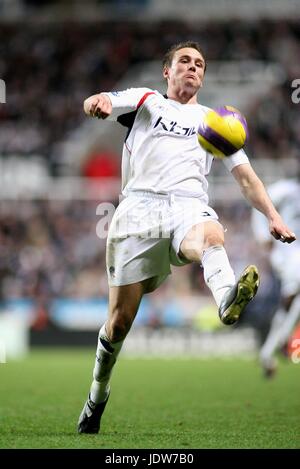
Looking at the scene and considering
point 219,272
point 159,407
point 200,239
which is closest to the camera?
point 219,272

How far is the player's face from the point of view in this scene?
6.20 m

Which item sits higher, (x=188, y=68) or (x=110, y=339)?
(x=188, y=68)

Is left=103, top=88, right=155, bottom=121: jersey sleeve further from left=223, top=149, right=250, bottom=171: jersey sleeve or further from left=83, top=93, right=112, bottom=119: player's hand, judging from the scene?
left=223, top=149, right=250, bottom=171: jersey sleeve

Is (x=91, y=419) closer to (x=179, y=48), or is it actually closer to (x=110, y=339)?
(x=110, y=339)

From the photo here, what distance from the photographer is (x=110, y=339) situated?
20.0ft

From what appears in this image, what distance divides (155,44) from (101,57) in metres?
1.58

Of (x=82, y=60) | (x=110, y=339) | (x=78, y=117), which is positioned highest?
(x=82, y=60)

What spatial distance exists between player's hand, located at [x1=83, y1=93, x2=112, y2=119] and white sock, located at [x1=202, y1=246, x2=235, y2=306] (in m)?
1.02

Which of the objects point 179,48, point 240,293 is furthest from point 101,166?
point 240,293

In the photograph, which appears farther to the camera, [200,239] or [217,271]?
[200,239]

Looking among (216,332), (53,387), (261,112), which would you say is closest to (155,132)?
(53,387)

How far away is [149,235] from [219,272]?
689 millimetres

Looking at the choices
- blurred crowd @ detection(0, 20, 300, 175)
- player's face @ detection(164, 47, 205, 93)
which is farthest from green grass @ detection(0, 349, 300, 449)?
blurred crowd @ detection(0, 20, 300, 175)

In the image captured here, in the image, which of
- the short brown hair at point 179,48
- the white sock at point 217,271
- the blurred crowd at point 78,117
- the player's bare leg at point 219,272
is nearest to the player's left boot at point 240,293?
the player's bare leg at point 219,272
